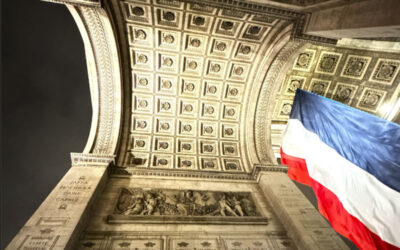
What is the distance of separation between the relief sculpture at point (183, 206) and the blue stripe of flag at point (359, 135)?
3.95m

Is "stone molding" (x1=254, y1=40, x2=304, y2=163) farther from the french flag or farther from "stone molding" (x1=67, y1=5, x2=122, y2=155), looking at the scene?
"stone molding" (x1=67, y1=5, x2=122, y2=155)

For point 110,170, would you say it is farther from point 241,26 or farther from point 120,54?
point 241,26

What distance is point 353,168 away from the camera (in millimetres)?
5586

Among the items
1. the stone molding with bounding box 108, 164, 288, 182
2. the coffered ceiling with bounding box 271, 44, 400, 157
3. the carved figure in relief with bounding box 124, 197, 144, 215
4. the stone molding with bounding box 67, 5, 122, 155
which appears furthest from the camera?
the coffered ceiling with bounding box 271, 44, 400, 157

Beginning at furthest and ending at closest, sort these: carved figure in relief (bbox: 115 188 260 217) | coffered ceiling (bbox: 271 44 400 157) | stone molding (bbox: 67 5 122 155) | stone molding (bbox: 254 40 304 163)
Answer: stone molding (bbox: 254 40 304 163)
coffered ceiling (bbox: 271 44 400 157)
stone molding (bbox: 67 5 122 155)
carved figure in relief (bbox: 115 188 260 217)

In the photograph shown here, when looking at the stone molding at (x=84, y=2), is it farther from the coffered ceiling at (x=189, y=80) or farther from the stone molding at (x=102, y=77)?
the coffered ceiling at (x=189, y=80)

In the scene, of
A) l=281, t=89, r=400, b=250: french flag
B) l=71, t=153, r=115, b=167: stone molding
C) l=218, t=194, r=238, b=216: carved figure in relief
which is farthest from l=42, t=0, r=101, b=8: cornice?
l=218, t=194, r=238, b=216: carved figure in relief

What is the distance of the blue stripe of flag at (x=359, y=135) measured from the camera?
491cm

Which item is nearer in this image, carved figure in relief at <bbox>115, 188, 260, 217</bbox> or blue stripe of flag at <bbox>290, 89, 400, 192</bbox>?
blue stripe of flag at <bbox>290, 89, 400, 192</bbox>

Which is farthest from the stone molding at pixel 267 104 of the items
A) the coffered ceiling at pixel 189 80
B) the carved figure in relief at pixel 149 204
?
the carved figure in relief at pixel 149 204

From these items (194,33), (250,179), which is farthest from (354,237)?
(194,33)

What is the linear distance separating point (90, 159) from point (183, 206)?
453 centimetres

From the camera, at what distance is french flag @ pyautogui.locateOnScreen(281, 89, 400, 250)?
473cm

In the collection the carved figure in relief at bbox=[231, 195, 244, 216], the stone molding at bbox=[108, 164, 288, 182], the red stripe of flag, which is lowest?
the carved figure in relief at bbox=[231, 195, 244, 216]
